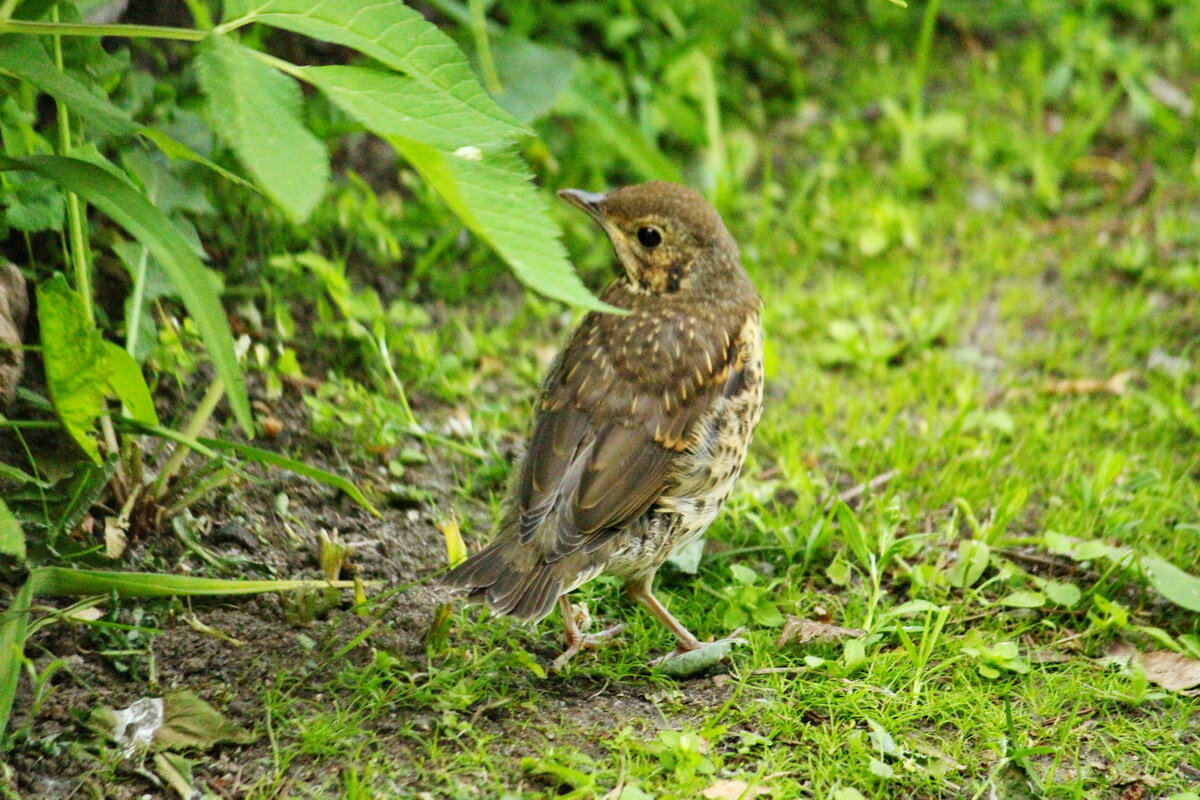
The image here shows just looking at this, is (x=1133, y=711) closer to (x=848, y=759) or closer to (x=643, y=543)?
(x=848, y=759)

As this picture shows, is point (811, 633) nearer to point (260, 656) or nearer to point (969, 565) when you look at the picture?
point (969, 565)

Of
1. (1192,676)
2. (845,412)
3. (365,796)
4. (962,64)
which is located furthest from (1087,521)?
(962,64)

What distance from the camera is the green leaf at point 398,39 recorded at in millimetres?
2627

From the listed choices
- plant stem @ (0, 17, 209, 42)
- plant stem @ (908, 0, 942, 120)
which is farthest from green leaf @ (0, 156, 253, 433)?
plant stem @ (908, 0, 942, 120)

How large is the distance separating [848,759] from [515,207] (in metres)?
1.71

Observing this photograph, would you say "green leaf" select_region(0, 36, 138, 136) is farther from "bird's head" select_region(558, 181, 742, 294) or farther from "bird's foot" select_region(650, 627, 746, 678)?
"bird's foot" select_region(650, 627, 746, 678)

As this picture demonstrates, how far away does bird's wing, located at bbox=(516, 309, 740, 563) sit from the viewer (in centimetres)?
359

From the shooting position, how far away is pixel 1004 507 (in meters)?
4.24

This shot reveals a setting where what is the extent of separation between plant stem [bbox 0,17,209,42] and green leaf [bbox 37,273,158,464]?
622mm

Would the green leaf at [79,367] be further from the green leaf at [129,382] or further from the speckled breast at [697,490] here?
the speckled breast at [697,490]

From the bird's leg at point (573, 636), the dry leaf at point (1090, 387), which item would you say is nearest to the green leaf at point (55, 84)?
the bird's leg at point (573, 636)

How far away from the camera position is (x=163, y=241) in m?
2.90

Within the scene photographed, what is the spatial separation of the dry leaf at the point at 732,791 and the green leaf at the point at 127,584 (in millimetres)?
1210

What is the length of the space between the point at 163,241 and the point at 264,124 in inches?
25.8
